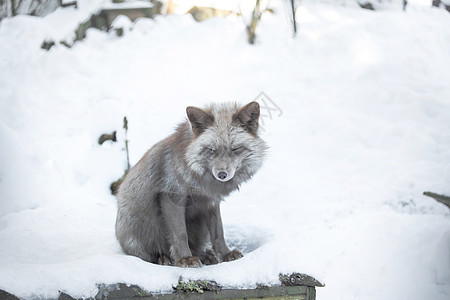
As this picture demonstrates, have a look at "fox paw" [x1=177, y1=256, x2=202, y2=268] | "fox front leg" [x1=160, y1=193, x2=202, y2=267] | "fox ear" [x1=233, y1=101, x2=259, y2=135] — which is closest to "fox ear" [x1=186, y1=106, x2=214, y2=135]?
"fox ear" [x1=233, y1=101, x2=259, y2=135]

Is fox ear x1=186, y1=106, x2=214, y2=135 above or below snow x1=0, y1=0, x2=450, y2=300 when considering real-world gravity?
above

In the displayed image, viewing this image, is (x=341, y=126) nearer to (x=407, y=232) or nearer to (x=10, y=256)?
(x=407, y=232)

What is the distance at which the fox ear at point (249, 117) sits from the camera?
3113 mm

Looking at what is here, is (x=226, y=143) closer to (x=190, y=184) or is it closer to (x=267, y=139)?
(x=190, y=184)

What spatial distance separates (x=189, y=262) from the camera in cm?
310

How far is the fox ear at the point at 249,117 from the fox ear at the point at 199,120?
0.17 metres

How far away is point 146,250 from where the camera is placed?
3371mm

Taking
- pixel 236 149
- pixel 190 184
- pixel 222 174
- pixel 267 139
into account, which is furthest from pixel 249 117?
pixel 267 139

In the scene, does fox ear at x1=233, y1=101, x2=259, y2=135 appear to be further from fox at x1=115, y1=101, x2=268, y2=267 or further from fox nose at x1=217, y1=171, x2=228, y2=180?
fox nose at x1=217, y1=171, x2=228, y2=180

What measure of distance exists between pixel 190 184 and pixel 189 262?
505mm

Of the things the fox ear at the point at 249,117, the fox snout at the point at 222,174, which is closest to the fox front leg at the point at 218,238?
the fox snout at the point at 222,174

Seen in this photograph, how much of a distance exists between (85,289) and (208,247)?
1243 mm

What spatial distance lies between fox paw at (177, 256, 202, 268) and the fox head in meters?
0.56

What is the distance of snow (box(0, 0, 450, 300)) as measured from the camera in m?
3.77
